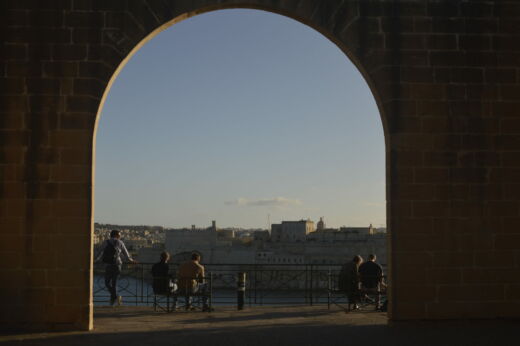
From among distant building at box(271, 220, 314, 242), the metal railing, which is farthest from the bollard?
distant building at box(271, 220, 314, 242)

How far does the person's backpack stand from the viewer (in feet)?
33.6

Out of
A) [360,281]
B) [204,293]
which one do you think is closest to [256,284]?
[204,293]

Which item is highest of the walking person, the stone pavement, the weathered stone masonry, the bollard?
the weathered stone masonry

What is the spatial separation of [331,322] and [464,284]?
183 cm

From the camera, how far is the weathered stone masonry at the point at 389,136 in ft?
25.1

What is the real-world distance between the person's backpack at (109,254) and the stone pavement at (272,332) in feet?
3.81

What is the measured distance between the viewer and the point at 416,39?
8219 mm

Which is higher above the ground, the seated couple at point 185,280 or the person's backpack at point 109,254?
the person's backpack at point 109,254

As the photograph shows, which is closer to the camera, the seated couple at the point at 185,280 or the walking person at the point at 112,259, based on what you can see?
the seated couple at the point at 185,280

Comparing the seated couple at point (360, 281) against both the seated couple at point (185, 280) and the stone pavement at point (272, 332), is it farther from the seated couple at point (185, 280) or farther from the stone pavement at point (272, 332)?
the seated couple at point (185, 280)

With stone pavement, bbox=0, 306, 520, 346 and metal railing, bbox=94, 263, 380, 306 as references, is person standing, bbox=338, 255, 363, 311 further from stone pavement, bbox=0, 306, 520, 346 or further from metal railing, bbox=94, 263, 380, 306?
stone pavement, bbox=0, 306, 520, 346

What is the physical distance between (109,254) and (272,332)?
3.77 m

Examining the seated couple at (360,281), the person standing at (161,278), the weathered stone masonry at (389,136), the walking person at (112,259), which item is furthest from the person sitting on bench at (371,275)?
the walking person at (112,259)

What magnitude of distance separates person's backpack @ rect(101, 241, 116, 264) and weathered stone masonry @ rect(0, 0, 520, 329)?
8.36 feet
